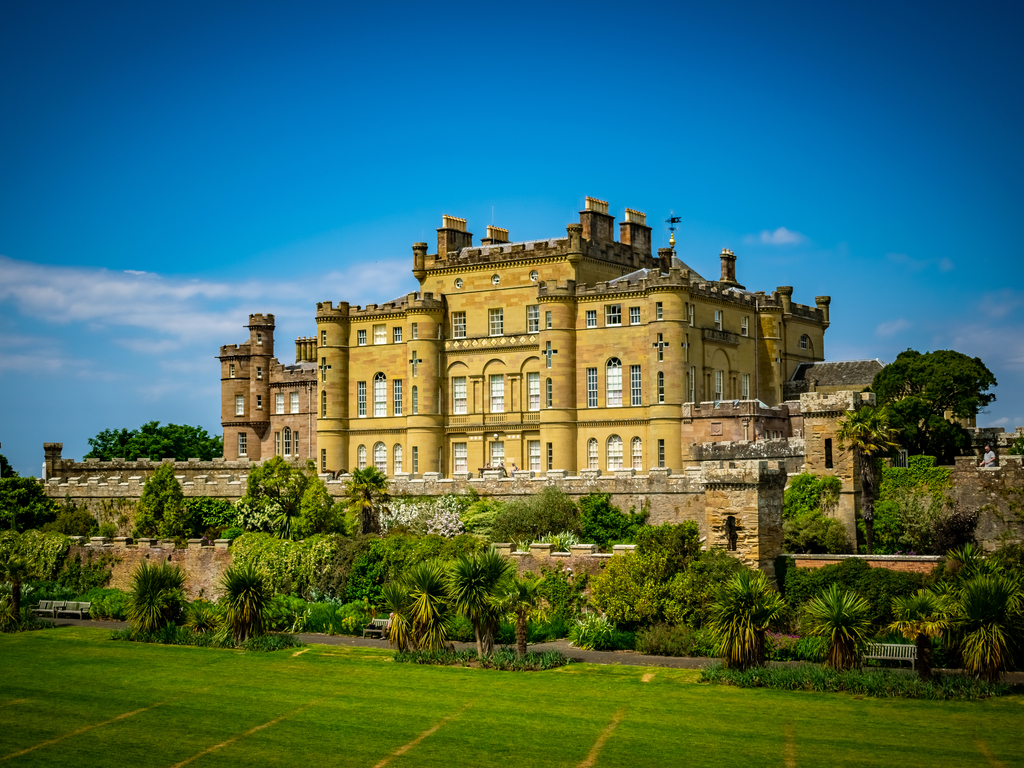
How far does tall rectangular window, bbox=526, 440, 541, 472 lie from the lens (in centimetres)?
5906

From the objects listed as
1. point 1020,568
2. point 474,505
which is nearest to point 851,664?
point 1020,568

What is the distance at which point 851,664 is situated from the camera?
3128 cm

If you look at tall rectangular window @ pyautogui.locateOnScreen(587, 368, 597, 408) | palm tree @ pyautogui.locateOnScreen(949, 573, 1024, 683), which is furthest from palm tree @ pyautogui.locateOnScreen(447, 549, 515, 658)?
tall rectangular window @ pyautogui.locateOnScreen(587, 368, 597, 408)

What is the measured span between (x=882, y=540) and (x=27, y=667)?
1066 inches

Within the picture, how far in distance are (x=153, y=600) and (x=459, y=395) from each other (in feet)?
79.4

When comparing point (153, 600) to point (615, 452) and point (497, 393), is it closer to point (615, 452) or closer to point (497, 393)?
point (615, 452)

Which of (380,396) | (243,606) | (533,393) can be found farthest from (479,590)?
(380,396)

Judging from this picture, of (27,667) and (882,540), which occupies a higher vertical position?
(882,540)

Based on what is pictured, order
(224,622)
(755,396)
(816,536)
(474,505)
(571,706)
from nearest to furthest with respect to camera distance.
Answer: (571,706), (224,622), (816,536), (474,505), (755,396)

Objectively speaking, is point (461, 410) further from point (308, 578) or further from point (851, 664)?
point (851, 664)

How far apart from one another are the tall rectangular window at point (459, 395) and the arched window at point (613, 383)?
26.2 ft

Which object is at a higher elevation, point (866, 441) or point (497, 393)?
point (497, 393)

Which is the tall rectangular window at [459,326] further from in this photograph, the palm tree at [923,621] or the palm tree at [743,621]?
the palm tree at [923,621]

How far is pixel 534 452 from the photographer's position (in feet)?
195
